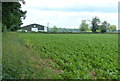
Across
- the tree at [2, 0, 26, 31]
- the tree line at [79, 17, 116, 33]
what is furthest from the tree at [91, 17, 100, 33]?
the tree at [2, 0, 26, 31]

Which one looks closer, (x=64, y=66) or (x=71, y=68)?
(x=71, y=68)

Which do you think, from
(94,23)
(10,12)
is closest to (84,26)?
(94,23)

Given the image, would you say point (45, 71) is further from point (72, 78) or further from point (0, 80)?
point (0, 80)

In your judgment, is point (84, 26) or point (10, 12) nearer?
point (10, 12)

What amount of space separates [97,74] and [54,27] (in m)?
56.1

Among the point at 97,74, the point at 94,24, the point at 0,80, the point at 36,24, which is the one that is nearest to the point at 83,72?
the point at 97,74

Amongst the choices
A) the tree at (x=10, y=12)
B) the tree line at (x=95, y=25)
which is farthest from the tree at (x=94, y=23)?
the tree at (x=10, y=12)

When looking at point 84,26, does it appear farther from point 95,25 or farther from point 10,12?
point 10,12

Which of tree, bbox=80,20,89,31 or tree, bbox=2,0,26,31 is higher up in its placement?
tree, bbox=2,0,26,31

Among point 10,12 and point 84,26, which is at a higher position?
point 10,12

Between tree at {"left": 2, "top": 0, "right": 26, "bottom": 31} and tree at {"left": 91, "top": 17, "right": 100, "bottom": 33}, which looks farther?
tree at {"left": 91, "top": 17, "right": 100, "bottom": 33}

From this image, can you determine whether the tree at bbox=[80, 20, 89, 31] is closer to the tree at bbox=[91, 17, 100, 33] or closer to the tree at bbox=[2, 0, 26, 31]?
the tree at bbox=[91, 17, 100, 33]

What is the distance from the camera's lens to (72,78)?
443cm

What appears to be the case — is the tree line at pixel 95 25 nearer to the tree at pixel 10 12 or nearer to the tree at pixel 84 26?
the tree at pixel 84 26
